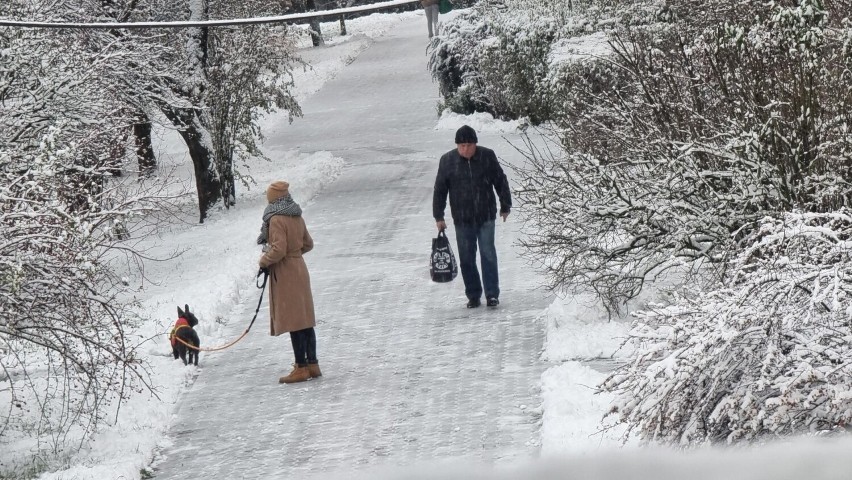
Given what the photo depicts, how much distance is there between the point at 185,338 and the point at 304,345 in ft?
4.17

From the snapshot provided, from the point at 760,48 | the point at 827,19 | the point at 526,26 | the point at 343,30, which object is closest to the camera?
the point at 760,48

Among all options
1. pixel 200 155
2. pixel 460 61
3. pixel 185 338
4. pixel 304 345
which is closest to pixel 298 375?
pixel 304 345

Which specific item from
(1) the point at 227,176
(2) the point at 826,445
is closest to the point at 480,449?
(2) the point at 826,445

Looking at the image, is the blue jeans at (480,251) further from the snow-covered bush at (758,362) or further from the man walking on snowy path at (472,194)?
the snow-covered bush at (758,362)

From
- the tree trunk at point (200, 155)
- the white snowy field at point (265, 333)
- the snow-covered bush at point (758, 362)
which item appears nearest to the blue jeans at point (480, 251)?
the white snowy field at point (265, 333)

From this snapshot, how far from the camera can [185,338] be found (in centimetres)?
990

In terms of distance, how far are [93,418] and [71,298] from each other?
3.01 feet

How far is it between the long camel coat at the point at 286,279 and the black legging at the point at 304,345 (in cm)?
9

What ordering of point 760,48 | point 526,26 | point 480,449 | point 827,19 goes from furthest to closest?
1. point 526,26
2. point 827,19
3. point 760,48
4. point 480,449

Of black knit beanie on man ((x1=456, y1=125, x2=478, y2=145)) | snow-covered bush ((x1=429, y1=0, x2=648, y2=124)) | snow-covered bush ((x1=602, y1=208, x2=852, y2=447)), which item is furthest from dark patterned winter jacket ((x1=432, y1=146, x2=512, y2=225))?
snow-covered bush ((x1=429, y1=0, x2=648, y2=124))

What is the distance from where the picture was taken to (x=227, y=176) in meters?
21.2

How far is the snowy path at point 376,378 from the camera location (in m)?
7.41

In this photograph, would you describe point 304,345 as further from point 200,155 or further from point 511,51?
point 511,51

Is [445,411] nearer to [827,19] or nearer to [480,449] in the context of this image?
[480,449]
